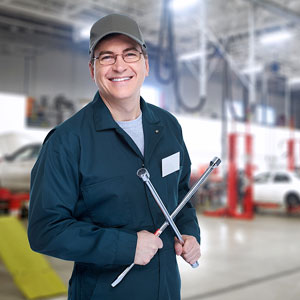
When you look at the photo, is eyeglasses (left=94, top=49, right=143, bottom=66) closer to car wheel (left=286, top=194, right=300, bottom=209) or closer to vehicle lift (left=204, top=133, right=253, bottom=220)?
vehicle lift (left=204, top=133, right=253, bottom=220)

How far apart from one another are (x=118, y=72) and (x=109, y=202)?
1.43ft

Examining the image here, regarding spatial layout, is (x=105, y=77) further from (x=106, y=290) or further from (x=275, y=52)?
(x=275, y=52)

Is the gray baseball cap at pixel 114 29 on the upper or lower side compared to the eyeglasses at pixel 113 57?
upper

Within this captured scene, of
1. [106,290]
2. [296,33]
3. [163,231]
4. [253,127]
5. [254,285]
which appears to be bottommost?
[254,285]

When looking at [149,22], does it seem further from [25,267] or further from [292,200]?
[25,267]

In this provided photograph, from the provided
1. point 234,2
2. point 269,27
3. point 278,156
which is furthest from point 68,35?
point 278,156

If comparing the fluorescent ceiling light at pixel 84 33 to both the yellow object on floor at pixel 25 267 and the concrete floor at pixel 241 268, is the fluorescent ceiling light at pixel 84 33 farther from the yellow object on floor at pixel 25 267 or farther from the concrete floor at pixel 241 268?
the yellow object on floor at pixel 25 267

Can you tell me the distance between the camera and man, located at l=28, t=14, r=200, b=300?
1.24m

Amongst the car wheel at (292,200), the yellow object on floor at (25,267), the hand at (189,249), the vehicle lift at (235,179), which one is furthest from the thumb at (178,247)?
the car wheel at (292,200)

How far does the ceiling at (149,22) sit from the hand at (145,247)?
10696mm

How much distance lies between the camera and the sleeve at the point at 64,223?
4.01 ft

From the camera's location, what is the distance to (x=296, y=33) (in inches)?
589

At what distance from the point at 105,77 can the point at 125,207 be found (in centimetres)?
45

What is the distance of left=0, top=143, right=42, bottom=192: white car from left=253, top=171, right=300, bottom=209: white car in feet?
22.3
